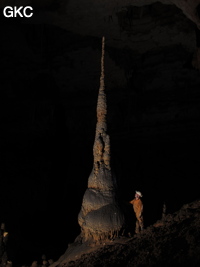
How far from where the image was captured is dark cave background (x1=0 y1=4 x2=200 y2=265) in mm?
11859

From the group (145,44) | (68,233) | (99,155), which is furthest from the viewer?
(145,44)

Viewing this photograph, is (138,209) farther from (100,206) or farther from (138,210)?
(100,206)

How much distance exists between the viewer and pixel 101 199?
19.5 feet

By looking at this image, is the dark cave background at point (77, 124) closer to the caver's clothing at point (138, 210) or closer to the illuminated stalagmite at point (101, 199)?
the caver's clothing at point (138, 210)

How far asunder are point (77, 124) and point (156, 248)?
924 cm

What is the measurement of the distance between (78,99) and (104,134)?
24.2ft

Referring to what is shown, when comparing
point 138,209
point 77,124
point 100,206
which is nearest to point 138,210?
point 138,209

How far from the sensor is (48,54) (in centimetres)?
1235

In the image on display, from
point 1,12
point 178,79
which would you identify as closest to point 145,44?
point 178,79

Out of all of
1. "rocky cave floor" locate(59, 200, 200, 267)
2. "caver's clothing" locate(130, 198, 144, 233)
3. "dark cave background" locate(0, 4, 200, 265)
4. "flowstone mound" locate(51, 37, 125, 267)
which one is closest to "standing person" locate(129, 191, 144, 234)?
"caver's clothing" locate(130, 198, 144, 233)

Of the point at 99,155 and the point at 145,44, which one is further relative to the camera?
the point at 145,44

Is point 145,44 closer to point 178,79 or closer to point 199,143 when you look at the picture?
point 178,79

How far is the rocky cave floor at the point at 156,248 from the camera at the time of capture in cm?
432

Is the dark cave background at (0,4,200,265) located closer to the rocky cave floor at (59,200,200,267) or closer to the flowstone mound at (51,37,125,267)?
the flowstone mound at (51,37,125,267)
